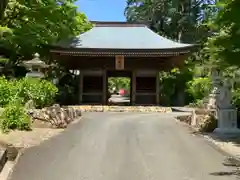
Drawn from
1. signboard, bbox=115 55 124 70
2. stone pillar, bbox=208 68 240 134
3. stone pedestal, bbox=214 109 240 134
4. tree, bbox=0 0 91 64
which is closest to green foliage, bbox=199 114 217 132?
stone pillar, bbox=208 68 240 134

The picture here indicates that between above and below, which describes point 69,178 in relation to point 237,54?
below

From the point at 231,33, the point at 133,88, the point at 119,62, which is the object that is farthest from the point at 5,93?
the point at 133,88

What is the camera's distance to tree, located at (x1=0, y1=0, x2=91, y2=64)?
22.1 m

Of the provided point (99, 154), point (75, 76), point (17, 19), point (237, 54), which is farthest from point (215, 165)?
point (75, 76)

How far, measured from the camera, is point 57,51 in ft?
87.7

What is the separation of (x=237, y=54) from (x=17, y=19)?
15.0 meters

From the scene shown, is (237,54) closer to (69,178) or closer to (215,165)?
(215,165)

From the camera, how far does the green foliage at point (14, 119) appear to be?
45.5 feet

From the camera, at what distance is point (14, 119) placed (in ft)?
46.5

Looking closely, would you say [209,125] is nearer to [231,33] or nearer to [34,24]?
[231,33]

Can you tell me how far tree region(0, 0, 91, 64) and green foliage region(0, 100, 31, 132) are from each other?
6.32 metres

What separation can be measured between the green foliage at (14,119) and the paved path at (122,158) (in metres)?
1.52

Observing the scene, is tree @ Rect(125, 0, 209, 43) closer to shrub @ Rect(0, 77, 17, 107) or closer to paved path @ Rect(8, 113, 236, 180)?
shrub @ Rect(0, 77, 17, 107)

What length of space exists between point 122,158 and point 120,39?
2171cm
